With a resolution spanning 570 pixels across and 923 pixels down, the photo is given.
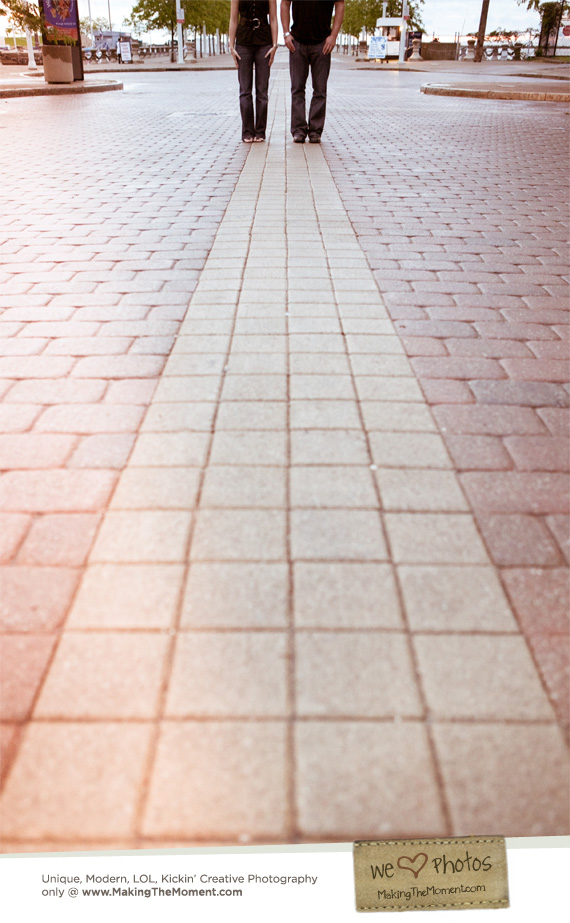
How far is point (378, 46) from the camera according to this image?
123 feet

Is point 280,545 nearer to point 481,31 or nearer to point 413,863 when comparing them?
point 413,863

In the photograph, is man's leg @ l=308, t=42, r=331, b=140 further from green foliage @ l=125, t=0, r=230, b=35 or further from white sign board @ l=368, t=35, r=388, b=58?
green foliage @ l=125, t=0, r=230, b=35

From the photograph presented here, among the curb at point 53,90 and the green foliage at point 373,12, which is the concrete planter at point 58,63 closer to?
the curb at point 53,90

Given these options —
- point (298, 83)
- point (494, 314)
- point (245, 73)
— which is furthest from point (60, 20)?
point (494, 314)

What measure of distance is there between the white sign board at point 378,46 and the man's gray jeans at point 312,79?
33.5m

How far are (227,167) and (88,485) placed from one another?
21.1 ft

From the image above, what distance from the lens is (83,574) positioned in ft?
6.59

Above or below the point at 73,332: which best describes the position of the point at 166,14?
above

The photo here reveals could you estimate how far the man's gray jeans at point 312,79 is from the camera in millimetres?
8461

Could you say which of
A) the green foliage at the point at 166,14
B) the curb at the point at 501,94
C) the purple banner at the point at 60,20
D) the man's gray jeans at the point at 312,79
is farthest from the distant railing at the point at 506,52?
the man's gray jeans at the point at 312,79

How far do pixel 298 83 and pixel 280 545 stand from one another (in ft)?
26.6

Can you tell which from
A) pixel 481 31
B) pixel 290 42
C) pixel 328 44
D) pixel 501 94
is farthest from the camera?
pixel 481 31

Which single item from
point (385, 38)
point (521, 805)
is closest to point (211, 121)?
point (521, 805)

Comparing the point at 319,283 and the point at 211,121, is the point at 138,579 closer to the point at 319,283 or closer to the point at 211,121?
the point at 319,283
